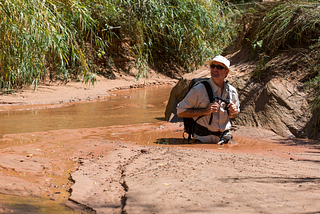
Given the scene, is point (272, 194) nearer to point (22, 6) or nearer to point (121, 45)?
point (22, 6)

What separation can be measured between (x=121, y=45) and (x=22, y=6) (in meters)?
6.94

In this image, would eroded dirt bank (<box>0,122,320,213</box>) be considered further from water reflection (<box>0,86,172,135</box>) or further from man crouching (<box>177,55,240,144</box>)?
water reflection (<box>0,86,172,135</box>)

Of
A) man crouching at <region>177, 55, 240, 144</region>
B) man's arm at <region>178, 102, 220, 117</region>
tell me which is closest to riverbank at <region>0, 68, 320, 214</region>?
man crouching at <region>177, 55, 240, 144</region>

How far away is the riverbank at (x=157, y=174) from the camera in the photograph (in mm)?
2354

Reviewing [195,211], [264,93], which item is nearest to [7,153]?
[195,211]

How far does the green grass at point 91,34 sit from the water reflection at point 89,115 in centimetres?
102

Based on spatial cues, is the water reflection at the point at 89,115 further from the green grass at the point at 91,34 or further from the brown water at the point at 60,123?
the green grass at the point at 91,34

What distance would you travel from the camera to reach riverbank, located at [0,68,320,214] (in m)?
2.35

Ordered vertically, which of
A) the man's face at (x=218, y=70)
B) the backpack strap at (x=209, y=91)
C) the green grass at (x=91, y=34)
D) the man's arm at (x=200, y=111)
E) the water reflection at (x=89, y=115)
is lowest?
the water reflection at (x=89, y=115)

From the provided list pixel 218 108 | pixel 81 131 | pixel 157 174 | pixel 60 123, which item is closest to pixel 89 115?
pixel 60 123

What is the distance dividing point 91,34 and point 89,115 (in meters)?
3.22

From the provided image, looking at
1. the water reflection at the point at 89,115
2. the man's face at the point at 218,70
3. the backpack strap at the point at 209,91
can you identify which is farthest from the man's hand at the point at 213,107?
the water reflection at the point at 89,115

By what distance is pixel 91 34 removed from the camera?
934 cm

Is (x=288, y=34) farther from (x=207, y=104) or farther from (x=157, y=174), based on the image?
(x=157, y=174)
